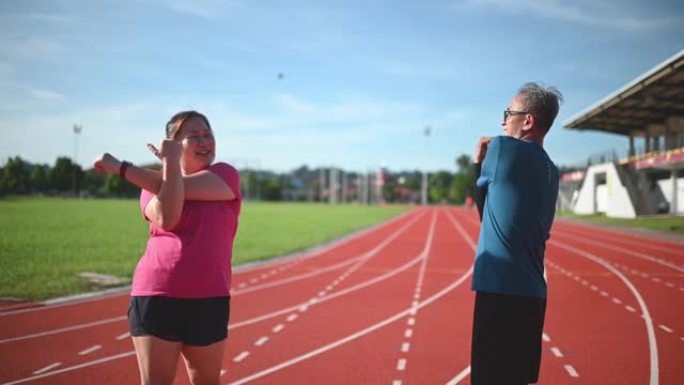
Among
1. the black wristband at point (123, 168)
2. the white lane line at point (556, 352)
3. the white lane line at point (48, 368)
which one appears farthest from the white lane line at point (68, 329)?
the white lane line at point (556, 352)

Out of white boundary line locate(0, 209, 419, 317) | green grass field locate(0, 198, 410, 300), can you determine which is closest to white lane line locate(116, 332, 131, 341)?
white boundary line locate(0, 209, 419, 317)

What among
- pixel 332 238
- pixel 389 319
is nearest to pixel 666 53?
pixel 389 319

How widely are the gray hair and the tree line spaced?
1207cm

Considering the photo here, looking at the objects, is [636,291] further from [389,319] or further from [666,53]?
[666,53]

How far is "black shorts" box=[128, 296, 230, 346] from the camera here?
Answer: 2.50 metres

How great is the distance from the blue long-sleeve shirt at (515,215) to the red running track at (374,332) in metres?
2.98

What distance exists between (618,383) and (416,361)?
1949 millimetres

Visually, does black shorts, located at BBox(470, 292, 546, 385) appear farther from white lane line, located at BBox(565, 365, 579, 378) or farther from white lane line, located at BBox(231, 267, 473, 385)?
white lane line, located at BBox(565, 365, 579, 378)

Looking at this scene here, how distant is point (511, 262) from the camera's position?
8.24 feet

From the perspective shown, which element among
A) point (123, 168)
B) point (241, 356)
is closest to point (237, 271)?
point (241, 356)

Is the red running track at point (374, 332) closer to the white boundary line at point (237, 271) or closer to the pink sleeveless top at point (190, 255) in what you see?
the white boundary line at point (237, 271)

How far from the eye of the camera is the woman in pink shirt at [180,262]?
2.44 m

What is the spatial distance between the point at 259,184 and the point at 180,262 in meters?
117

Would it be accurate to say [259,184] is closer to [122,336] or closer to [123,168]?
[122,336]
